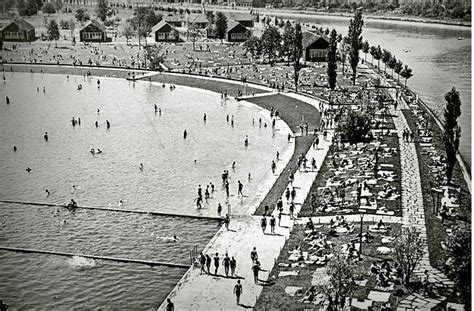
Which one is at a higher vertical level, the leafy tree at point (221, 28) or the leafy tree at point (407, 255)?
the leafy tree at point (221, 28)

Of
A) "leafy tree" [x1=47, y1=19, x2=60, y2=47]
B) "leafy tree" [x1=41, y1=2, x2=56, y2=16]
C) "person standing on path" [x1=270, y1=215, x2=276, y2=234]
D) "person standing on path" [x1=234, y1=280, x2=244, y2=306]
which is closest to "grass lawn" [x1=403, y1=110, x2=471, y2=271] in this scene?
"person standing on path" [x1=270, y1=215, x2=276, y2=234]

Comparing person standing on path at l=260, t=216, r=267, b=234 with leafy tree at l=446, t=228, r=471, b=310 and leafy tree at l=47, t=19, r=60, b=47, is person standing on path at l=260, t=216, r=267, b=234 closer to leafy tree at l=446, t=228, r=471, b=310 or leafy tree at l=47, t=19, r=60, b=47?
leafy tree at l=446, t=228, r=471, b=310

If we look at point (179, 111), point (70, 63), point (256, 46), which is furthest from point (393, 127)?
point (70, 63)

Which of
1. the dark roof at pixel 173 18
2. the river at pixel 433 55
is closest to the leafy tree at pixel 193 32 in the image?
the dark roof at pixel 173 18

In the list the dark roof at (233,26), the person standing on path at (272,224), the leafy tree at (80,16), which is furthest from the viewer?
the leafy tree at (80,16)

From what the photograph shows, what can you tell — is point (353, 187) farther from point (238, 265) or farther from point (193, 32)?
point (193, 32)

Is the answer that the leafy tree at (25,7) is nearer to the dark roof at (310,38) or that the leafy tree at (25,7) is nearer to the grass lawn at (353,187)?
the grass lawn at (353,187)
